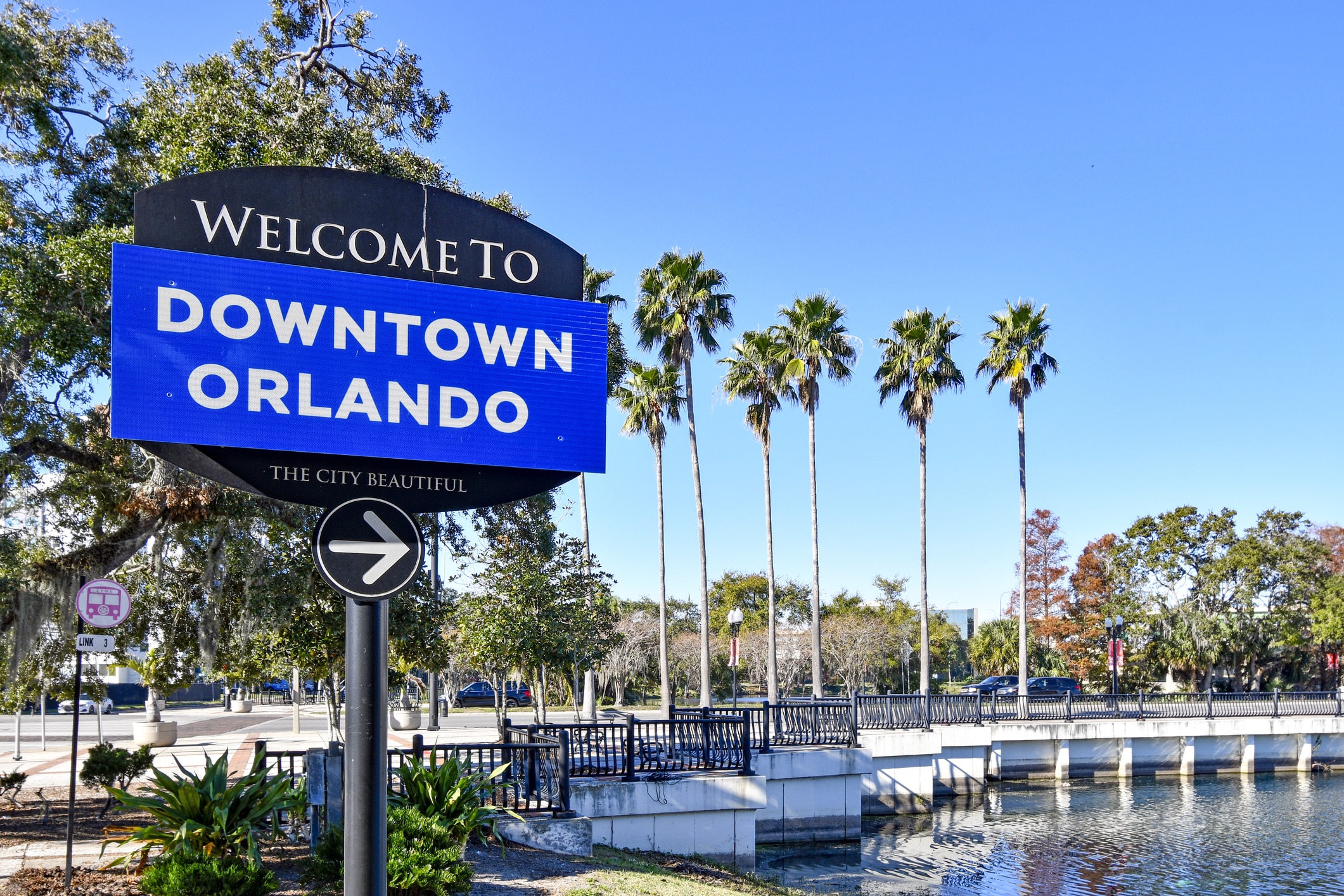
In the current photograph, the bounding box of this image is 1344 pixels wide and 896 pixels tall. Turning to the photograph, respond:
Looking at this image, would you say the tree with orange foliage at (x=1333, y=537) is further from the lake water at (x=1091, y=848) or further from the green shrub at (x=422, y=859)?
the green shrub at (x=422, y=859)

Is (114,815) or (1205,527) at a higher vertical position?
(1205,527)

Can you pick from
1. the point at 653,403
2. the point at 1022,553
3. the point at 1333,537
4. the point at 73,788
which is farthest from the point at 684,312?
the point at 1333,537

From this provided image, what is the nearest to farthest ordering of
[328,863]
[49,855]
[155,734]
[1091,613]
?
[328,863]
[49,855]
[155,734]
[1091,613]

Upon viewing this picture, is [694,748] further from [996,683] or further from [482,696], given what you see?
[482,696]

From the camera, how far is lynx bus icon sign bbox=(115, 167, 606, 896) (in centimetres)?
413

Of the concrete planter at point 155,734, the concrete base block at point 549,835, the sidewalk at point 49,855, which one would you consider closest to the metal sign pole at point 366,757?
the sidewalk at point 49,855

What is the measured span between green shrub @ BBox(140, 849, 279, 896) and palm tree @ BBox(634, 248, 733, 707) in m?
26.5

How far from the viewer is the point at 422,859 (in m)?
7.40

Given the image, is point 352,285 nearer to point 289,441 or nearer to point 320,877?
point 289,441

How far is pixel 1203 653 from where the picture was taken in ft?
157

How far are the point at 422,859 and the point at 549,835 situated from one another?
3469mm

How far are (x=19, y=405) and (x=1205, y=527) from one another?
51047mm

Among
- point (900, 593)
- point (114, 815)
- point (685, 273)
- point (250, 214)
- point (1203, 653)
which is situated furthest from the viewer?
point (900, 593)

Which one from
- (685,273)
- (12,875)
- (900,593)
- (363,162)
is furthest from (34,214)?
(900,593)
